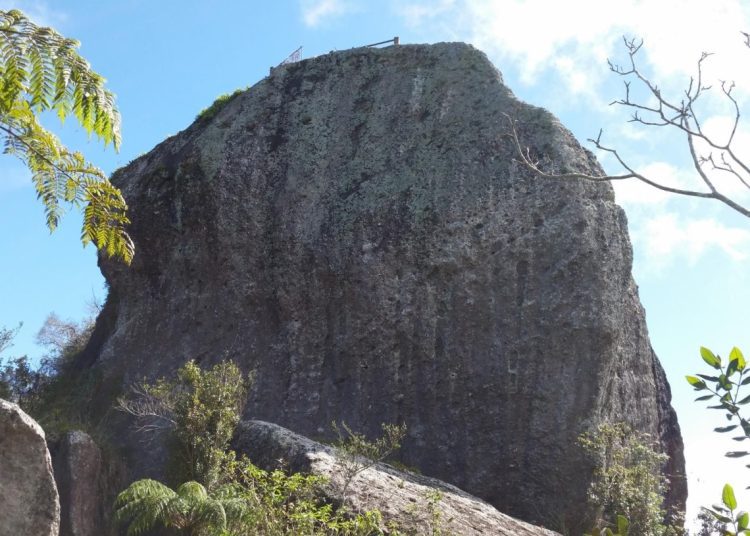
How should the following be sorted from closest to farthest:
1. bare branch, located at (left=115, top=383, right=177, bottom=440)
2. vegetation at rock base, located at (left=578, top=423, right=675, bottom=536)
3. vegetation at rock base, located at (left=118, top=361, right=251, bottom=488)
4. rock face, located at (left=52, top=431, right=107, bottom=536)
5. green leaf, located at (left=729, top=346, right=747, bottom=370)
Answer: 1. green leaf, located at (left=729, top=346, right=747, bottom=370)
2. vegetation at rock base, located at (left=118, top=361, right=251, bottom=488)
3. rock face, located at (left=52, top=431, right=107, bottom=536)
4. vegetation at rock base, located at (left=578, top=423, right=675, bottom=536)
5. bare branch, located at (left=115, top=383, right=177, bottom=440)

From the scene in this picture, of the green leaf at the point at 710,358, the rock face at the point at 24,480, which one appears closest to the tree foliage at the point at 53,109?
the rock face at the point at 24,480

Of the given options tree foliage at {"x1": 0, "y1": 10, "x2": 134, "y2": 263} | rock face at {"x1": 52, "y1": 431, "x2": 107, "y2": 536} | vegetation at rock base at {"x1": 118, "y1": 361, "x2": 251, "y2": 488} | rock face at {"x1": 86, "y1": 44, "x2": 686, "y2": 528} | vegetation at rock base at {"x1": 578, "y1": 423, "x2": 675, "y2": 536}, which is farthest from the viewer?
rock face at {"x1": 86, "y1": 44, "x2": 686, "y2": 528}

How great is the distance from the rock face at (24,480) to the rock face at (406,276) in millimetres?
6546

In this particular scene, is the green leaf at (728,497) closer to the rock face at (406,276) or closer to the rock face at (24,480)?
the rock face at (24,480)

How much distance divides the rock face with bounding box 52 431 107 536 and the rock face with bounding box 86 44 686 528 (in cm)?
110

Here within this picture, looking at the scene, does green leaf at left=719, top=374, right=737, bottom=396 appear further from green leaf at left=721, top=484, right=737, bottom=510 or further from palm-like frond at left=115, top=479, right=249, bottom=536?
palm-like frond at left=115, top=479, right=249, bottom=536

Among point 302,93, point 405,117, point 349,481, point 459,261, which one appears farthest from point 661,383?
point 349,481

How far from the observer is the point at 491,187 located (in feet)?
49.2

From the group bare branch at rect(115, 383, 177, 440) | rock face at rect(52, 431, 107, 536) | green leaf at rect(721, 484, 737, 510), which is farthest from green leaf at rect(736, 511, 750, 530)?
rock face at rect(52, 431, 107, 536)

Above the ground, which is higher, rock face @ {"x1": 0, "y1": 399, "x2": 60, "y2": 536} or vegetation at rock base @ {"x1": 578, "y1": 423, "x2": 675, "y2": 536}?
vegetation at rock base @ {"x1": 578, "y1": 423, "x2": 675, "y2": 536}

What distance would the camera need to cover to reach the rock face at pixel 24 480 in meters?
7.78

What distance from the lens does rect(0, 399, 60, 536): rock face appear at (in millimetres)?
7781

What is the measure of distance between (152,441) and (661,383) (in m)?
9.52

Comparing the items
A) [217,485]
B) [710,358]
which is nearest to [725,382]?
Answer: [710,358]
